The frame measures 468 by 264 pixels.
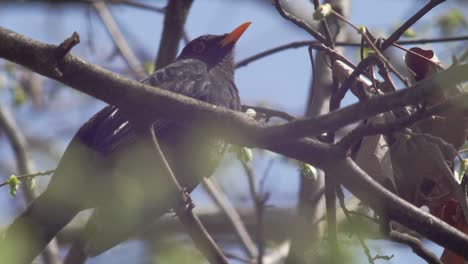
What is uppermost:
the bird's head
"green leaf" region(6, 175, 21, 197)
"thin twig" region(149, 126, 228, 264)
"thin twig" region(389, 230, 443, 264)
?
the bird's head

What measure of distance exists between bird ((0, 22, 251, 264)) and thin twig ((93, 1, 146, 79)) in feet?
4.97

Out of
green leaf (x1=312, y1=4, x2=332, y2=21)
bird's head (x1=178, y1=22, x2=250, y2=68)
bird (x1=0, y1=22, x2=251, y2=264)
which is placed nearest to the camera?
green leaf (x1=312, y1=4, x2=332, y2=21)

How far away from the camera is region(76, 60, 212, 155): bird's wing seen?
3.95 m

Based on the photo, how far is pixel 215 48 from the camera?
18.0 feet

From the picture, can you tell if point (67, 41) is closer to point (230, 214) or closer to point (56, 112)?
point (230, 214)

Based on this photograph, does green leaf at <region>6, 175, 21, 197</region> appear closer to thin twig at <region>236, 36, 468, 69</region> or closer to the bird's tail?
the bird's tail

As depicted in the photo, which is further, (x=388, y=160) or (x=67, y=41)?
(x=388, y=160)

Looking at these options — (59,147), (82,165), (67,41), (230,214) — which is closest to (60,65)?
(67,41)

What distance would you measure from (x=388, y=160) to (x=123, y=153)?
1.42 meters

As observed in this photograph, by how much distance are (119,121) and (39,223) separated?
0.65 m

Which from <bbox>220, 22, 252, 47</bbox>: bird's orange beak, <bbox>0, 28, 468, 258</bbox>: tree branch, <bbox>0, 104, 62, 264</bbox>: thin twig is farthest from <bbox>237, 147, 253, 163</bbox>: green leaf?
<bbox>0, 104, 62, 264</bbox>: thin twig

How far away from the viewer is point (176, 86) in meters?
4.54

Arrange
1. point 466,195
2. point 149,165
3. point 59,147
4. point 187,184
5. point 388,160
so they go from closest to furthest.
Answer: point 466,195 < point 388,160 < point 149,165 < point 187,184 < point 59,147

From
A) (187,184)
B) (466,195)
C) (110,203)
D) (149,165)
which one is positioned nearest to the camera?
(466,195)
